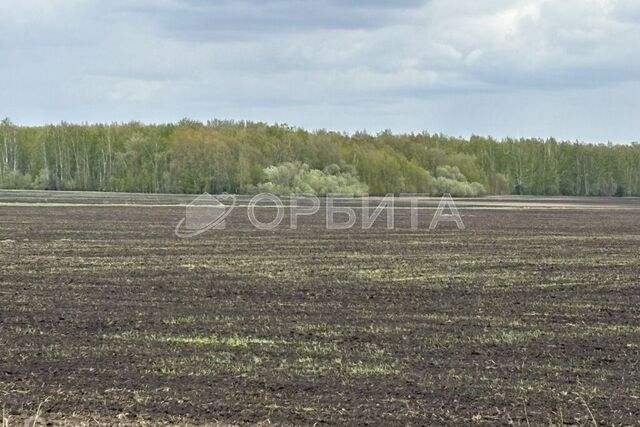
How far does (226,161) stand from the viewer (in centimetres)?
9900

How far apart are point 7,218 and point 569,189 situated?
114 meters

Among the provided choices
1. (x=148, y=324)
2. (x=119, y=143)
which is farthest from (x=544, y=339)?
(x=119, y=143)

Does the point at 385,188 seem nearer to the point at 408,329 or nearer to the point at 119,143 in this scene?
the point at 119,143

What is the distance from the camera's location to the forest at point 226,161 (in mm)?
98750

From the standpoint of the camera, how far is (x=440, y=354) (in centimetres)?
1366

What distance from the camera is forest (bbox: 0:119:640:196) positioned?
324 feet
